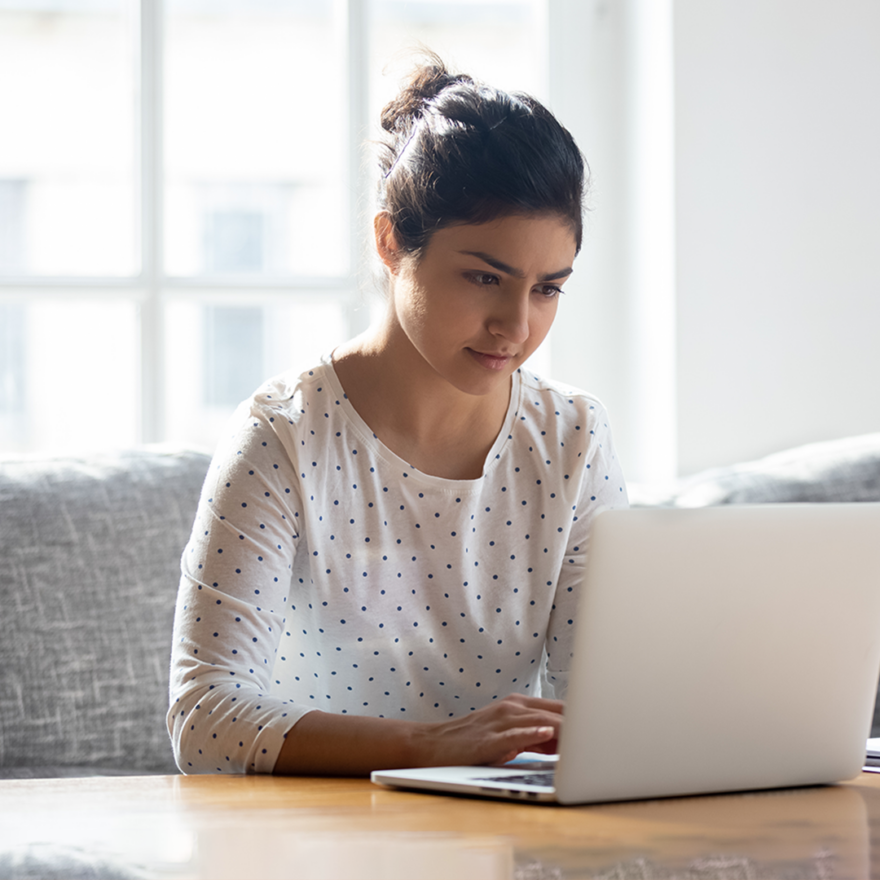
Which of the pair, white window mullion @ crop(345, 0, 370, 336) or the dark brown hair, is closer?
the dark brown hair

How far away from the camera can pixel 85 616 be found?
4.87ft

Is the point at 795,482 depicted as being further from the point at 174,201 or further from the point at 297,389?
the point at 174,201

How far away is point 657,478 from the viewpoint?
210 cm

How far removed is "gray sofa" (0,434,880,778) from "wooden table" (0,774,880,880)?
0.71 m

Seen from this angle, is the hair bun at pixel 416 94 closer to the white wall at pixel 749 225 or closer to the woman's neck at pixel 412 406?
the woman's neck at pixel 412 406

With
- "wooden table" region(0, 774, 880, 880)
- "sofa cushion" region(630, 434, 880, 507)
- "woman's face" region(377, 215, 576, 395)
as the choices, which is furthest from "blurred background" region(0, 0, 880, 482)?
"wooden table" region(0, 774, 880, 880)

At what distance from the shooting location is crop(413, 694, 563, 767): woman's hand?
819 millimetres

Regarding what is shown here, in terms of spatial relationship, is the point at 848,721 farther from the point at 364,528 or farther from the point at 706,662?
the point at 364,528

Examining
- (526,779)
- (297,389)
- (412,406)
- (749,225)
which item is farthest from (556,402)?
(749,225)

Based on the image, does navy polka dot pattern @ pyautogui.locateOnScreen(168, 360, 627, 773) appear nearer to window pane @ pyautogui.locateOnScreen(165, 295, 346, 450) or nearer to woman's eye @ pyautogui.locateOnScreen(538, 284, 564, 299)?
woman's eye @ pyautogui.locateOnScreen(538, 284, 564, 299)

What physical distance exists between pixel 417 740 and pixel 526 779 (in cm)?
14

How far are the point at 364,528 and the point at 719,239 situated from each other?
1.17m

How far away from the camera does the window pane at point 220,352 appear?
213cm

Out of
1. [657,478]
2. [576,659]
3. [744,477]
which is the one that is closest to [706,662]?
[576,659]
